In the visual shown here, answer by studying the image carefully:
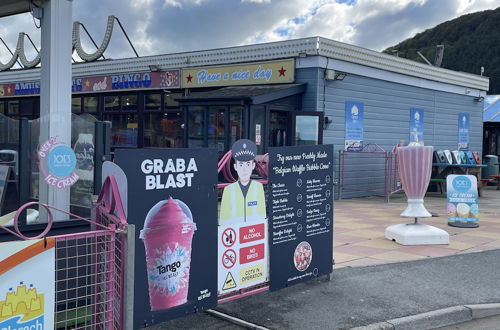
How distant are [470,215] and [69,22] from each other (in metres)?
7.98

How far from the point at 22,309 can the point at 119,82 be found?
15007 millimetres

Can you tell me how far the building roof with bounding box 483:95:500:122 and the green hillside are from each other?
3143cm

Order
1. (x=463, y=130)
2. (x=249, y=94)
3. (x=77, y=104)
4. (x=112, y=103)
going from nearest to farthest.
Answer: (x=249, y=94) → (x=112, y=103) → (x=77, y=104) → (x=463, y=130)

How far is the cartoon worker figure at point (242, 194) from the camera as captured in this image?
4.60m

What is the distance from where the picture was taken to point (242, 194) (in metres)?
4.72

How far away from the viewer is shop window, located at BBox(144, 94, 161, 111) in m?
16.6

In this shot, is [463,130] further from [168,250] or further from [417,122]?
[168,250]

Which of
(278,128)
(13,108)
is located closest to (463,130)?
(278,128)

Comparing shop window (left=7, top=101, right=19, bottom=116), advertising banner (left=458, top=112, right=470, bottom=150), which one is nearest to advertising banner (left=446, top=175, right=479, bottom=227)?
advertising banner (left=458, top=112, right=470, bottom=150)

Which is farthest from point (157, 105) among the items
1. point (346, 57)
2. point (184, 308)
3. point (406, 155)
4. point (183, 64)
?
point (184, 308)

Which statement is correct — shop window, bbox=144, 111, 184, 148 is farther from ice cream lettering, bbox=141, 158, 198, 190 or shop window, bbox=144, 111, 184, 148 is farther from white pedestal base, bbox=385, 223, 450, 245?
ice cream lettering, bbox=141, 158, 198, 190

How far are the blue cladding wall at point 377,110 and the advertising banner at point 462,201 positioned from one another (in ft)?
13.9

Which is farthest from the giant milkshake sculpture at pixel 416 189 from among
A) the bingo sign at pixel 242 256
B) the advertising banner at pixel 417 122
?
the advertising banner at pixel 417 122

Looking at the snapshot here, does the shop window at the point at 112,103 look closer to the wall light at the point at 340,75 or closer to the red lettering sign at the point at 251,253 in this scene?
the wall light at the point at 340,75
